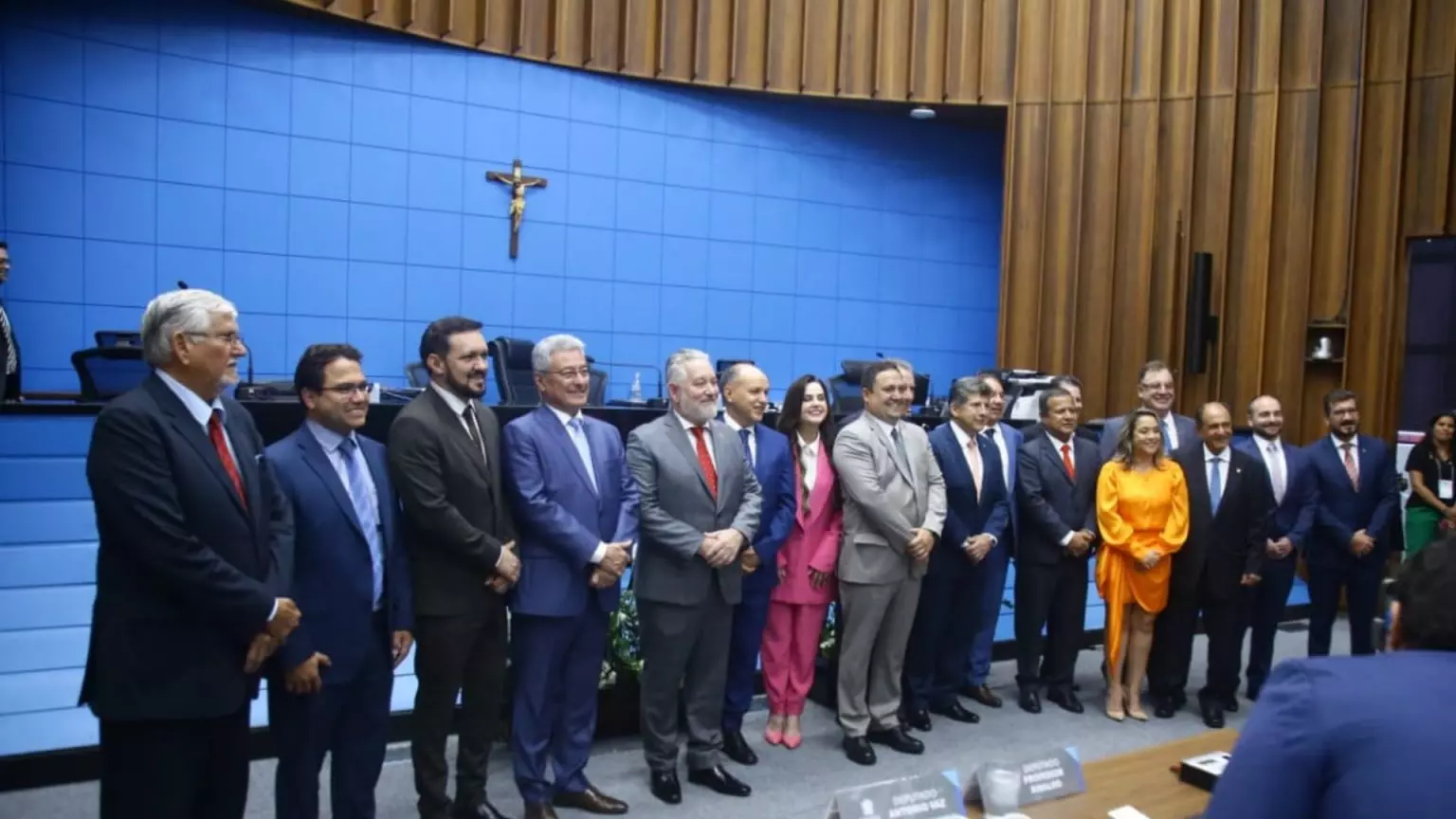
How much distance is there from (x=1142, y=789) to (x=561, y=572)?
1.66 m

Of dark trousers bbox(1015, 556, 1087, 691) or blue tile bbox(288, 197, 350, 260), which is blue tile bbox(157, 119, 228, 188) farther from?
dark trousers bbox(1015, 556, 1087, 691)

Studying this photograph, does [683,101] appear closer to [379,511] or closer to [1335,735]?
[379,511]

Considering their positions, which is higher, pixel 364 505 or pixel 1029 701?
pixel 364 505

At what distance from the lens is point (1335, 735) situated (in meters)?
0.91

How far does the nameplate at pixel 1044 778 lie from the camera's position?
1.94 m

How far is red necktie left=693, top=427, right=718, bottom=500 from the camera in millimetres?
3434

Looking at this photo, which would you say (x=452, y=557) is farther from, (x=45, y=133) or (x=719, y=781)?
(x=45, y=133)

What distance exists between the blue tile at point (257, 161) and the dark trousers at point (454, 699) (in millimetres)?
5970

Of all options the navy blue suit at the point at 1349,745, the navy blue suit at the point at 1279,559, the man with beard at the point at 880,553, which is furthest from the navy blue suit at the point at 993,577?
the navy blue suit at the point at 1349,745

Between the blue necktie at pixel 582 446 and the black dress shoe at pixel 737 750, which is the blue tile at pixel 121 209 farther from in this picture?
the black dress shoe at pixel 737 750

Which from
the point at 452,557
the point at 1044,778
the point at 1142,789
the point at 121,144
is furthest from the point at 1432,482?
the point at 121,144

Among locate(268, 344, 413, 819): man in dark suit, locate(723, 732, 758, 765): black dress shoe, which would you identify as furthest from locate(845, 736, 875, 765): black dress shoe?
locate(268, 344, 413, 819): man in dark suit

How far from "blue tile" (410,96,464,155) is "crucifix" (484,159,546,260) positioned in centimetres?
34

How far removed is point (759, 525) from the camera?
367 cm
